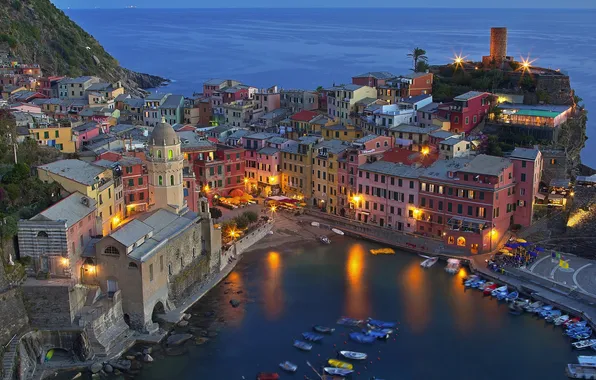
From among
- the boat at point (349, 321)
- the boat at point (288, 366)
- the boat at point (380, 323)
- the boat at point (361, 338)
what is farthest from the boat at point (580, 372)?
the boat at point (288, 366)

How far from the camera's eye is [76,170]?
3797 cm

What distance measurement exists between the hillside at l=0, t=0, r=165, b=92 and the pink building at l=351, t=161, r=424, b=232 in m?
50.4

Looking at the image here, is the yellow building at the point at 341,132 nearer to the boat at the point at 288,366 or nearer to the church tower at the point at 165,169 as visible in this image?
the church tower at the point at 165,169

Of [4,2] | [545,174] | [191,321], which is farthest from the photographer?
[4,2]

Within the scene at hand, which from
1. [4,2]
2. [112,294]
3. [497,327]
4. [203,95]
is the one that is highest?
[4,2]

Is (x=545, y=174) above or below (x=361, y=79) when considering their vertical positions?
below

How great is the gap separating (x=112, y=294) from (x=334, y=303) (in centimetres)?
1066

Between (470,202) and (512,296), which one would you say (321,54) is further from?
(512,296)

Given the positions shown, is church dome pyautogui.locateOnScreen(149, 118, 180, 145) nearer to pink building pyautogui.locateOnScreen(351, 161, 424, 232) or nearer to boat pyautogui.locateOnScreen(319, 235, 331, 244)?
boat pyautogui.locateOnScreen(319, 235, 331, 244)

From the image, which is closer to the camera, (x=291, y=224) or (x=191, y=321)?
(x=191, y=321)

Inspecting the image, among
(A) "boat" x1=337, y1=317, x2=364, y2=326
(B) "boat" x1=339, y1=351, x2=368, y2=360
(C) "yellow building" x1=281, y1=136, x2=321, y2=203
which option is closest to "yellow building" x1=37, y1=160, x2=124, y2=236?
(A) "boat" x1=337, y1=317, x2=364, y2=326

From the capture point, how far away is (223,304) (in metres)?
36.0

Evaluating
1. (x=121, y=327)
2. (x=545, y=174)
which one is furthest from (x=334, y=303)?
(x=545, y=174)

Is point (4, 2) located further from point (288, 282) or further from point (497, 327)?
point (497, 327)
